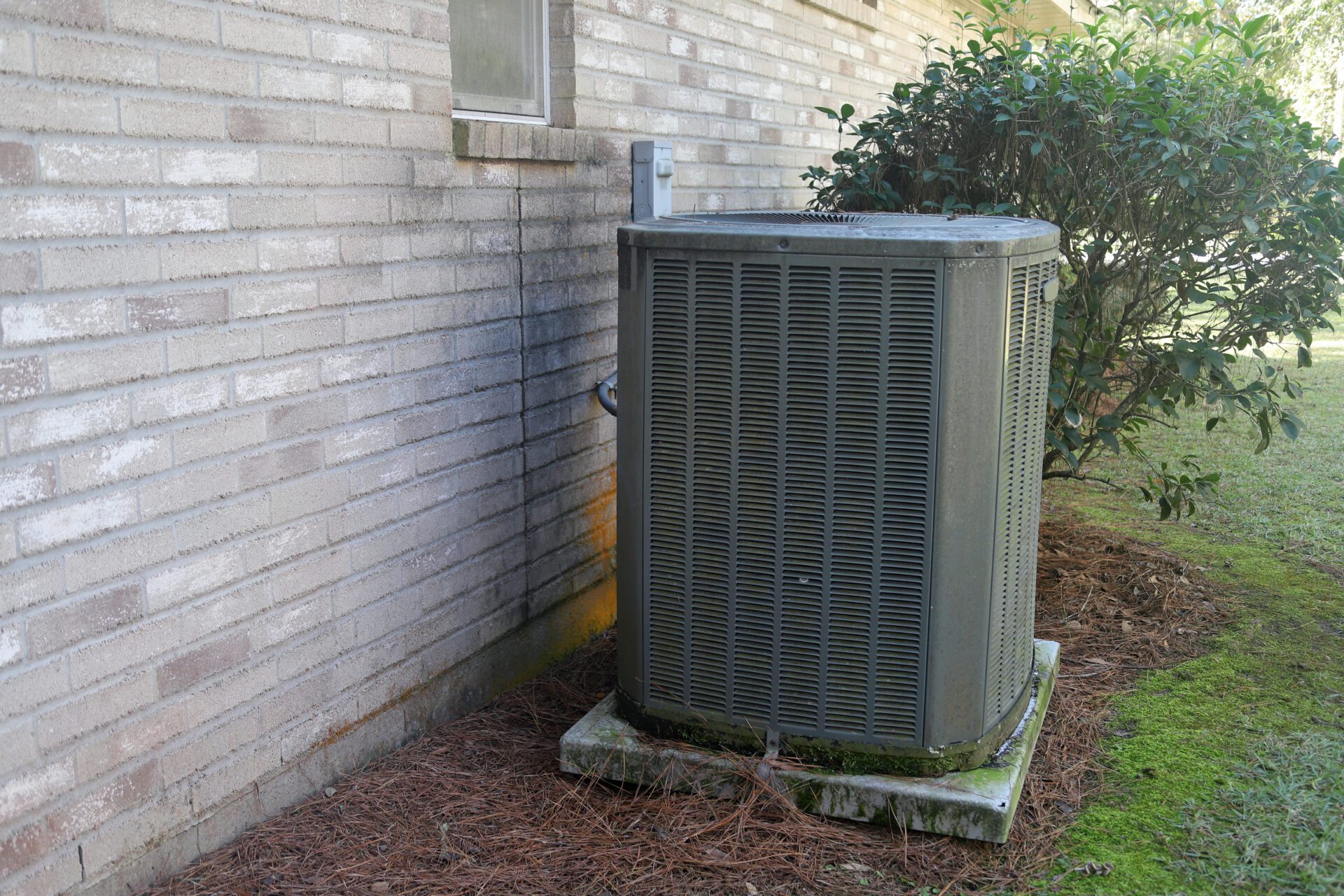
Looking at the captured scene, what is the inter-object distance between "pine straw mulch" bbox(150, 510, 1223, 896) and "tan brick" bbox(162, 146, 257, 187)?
1517mm

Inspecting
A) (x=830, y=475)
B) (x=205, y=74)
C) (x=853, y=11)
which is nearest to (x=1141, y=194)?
(x=830, y=475)

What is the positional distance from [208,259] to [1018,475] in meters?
2.03

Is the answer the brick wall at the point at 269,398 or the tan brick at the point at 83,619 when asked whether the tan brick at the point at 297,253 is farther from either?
the tan brick at the point at 83,619

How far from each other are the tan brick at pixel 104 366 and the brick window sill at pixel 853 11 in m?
4.47

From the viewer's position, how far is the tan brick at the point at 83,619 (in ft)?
7.37

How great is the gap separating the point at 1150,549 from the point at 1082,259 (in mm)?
1394

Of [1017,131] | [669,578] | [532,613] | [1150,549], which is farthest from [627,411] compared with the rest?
[1150,549]

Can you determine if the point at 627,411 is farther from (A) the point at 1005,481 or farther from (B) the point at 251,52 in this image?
(B) the point at 251,52

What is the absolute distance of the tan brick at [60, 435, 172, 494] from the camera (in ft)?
7.51

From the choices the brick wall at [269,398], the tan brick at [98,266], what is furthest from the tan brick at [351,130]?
the tan brick at [98,266]

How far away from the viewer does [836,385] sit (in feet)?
9.29

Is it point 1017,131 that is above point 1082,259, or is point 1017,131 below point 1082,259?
above

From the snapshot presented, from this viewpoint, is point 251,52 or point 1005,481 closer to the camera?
point 251,52

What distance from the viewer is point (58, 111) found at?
220cm
